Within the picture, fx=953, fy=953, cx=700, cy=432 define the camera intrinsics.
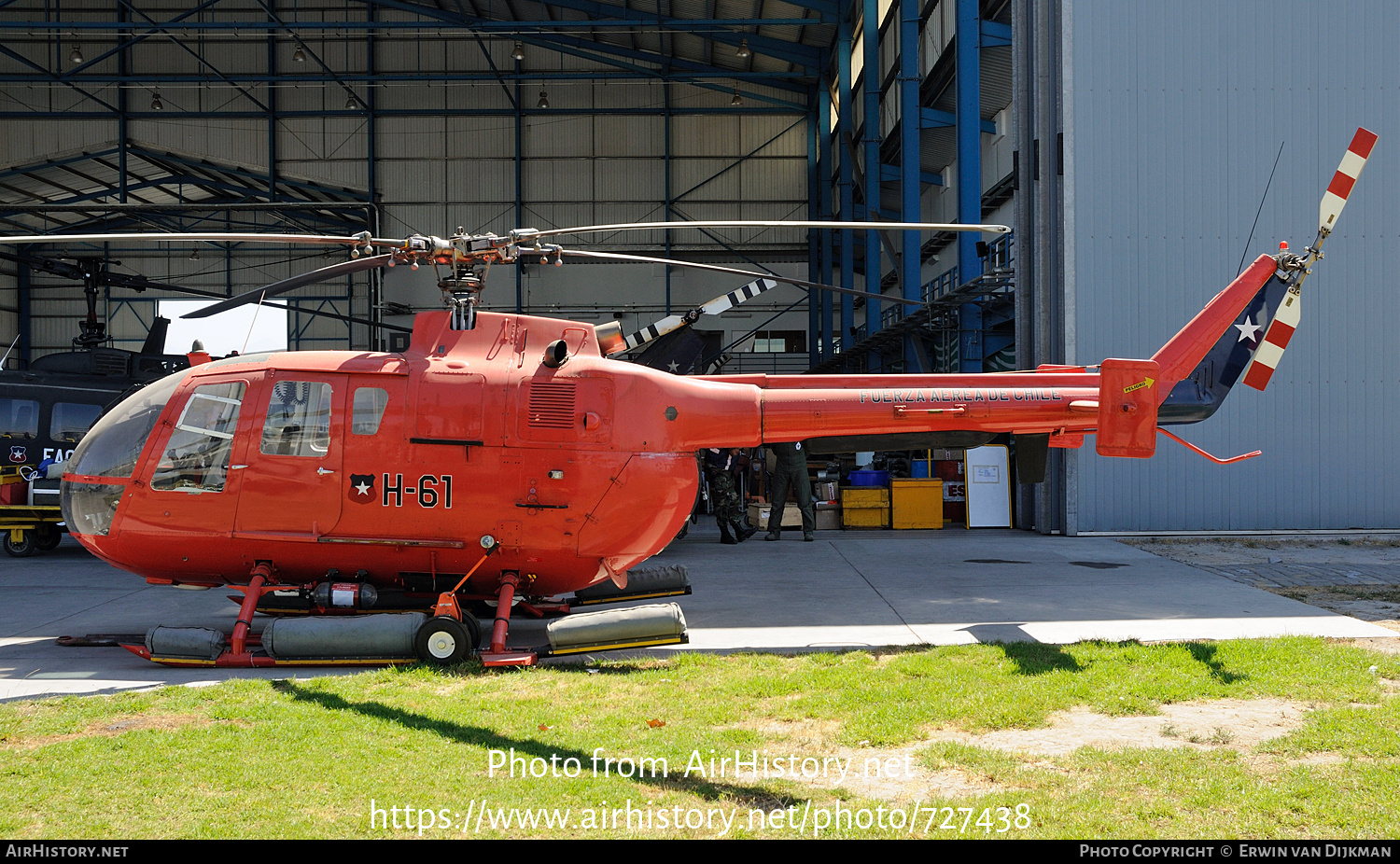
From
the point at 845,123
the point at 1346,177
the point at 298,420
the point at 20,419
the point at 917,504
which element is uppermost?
the point at 845,123

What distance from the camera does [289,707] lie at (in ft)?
19.2

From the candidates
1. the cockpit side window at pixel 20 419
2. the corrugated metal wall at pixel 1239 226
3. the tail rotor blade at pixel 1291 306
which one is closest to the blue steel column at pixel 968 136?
the corrugated metal wall at pixel 1239 226

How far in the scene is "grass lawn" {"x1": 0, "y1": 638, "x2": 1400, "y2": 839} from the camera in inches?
163

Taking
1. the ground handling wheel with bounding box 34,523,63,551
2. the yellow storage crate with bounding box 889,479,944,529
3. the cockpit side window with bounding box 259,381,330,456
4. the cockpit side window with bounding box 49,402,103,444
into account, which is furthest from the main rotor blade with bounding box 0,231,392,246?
the yellow storage crate with bounding box 889,479,944,529

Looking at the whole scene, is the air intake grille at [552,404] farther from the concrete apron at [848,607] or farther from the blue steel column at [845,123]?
the blue steel column at [845,123]

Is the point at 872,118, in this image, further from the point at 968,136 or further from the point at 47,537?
the point at 47,537

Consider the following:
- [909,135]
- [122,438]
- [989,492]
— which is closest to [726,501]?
[989,492]

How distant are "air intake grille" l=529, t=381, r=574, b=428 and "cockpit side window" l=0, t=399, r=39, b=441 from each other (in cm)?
1111

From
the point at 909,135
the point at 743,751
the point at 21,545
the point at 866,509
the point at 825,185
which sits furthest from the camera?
the point at 825,185

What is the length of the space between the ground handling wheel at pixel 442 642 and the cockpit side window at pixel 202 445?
211 centimetres

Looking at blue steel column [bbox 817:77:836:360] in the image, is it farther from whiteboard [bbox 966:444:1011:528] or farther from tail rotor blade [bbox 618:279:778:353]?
tail rotor blade [bbox 618:279:778:353]

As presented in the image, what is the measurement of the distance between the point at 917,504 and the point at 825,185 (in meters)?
18.7

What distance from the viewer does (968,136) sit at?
19.4 meters

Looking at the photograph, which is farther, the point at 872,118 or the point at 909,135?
the point at 872,118
